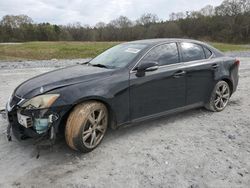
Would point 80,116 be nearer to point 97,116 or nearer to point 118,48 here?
point 97,116

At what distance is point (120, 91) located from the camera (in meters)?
3.62

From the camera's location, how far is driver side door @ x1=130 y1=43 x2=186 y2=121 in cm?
382

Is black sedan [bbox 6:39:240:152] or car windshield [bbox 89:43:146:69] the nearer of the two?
black sedan [bbox 6:39:240:152]

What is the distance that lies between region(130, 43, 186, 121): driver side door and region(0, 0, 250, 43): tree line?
58933 millimetres

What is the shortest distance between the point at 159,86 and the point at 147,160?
1319 mm

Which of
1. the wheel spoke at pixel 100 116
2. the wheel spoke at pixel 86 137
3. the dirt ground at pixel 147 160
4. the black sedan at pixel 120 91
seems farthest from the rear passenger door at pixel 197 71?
the wheel spoke at pixel 86 137

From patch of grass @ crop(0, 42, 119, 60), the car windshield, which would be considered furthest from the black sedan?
patch of grass @ crop(0, 42, 119, 60)

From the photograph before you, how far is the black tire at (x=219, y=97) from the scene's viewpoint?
4981 mm

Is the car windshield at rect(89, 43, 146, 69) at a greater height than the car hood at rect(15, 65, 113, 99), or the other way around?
the car windshield at rect(89, 43, 146, 69)

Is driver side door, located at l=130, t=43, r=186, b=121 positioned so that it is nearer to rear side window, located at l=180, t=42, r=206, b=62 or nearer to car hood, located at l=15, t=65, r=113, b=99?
rear side window, located at l=180, t=42, r=206, b=62

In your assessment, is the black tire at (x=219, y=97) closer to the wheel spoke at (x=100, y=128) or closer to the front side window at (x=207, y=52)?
the front side window at (x=207, y=52)

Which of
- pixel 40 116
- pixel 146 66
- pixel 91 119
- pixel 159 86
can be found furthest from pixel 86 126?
pixel 159 86

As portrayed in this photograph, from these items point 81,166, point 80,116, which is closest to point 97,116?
point 80,116

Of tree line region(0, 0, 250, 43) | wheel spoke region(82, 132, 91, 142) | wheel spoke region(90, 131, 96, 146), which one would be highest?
tree line region(0, 0, 250, 43)
